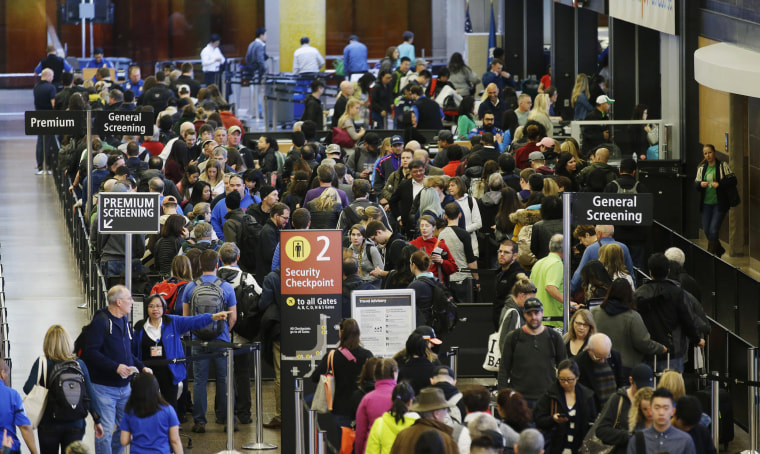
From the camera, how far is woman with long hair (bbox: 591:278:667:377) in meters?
11.0

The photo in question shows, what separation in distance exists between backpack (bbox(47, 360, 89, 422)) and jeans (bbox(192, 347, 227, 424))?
2122 millimetres

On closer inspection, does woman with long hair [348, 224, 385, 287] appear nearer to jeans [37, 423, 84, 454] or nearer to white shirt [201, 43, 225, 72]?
jeans [37, 423, 84, 454]

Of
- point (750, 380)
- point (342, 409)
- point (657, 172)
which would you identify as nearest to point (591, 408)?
point (342, 409)

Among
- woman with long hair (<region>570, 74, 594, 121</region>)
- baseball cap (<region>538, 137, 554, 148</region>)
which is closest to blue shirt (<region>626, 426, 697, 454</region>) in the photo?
baseball cap (<region>538, 137, 554, 148</region>)

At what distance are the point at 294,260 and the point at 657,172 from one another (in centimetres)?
1059

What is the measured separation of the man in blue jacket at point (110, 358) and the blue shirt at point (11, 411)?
94 centimetres

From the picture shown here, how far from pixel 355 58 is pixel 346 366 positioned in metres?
24.1

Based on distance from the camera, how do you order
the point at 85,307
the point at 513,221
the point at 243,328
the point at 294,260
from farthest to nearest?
the point at 85,307 → the point at 513,221 → the point at 243,328 → the point at 294,260

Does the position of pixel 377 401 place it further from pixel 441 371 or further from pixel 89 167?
pixel 89 167

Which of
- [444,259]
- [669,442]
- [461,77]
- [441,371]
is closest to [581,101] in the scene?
[461,77]

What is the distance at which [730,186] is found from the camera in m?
19.4

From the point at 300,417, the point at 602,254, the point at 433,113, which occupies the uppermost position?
the point at 433,113

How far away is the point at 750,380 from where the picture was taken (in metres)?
11.8

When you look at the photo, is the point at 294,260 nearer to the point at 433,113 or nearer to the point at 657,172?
the point at 657,172
